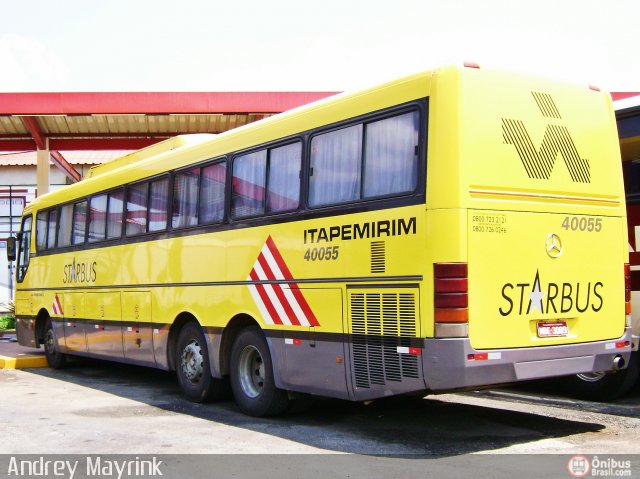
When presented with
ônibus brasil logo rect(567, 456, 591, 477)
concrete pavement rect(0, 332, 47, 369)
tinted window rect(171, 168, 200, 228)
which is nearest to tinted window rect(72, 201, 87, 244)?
concrete pavement rect(0, 332, 47, 369)

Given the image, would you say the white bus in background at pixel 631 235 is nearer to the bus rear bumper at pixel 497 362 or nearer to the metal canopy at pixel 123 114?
the bus rear bumper at pixel 497 362

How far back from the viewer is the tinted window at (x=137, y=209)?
1166 cm

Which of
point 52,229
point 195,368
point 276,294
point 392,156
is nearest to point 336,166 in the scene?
point 392,156

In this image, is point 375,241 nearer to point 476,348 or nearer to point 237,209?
point 476,348

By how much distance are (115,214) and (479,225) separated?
716 cm

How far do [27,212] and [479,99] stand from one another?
462 inches

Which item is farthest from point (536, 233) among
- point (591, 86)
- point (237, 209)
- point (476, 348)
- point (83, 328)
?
point (83, 328)

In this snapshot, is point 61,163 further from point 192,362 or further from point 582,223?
point 582,223

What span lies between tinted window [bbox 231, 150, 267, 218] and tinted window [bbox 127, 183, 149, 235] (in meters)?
2.50

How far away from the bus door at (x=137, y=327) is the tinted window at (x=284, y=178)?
10.8 ft

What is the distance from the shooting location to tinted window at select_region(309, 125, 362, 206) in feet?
25.7

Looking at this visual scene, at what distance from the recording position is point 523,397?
1039cm

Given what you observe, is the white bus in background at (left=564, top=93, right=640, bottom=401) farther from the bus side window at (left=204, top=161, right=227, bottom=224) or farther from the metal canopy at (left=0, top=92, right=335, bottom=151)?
the metal canopy at (left=0, top=92, right=335, bottom=151)

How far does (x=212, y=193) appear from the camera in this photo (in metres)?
10.0
